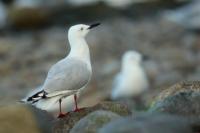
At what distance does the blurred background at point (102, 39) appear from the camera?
18.1 meters

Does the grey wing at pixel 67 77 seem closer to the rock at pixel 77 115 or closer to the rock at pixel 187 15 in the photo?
the rock at pixel 77 115

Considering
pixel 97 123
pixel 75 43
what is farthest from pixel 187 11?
pixel 97 123

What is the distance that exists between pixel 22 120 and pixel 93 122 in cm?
85

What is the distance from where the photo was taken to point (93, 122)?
6.84 meters

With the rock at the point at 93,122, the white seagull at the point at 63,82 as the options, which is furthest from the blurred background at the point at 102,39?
the rock at the point at 93,122

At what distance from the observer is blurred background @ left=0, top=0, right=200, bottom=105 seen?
18.1 metres

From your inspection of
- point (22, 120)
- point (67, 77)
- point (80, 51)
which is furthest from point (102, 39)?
point (22, 120)

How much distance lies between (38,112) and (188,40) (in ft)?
49.1

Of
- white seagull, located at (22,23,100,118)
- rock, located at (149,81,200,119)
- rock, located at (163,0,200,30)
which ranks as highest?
rock, located at (163,0,200,30)

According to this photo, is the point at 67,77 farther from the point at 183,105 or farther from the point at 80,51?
the point at 183,105

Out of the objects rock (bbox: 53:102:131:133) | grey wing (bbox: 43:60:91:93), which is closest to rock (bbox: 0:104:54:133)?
rock (bbox: 53:102:131:133)

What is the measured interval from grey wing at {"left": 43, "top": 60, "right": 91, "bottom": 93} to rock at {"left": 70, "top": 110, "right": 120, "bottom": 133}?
101cm

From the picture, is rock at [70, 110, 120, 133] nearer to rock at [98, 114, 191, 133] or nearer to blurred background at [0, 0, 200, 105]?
rock at [98, 114, 191, 133]

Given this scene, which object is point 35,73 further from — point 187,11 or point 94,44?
point 187,11
